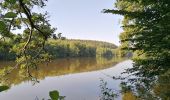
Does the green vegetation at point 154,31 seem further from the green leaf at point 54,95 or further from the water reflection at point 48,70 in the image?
the water reflection at point 48,70

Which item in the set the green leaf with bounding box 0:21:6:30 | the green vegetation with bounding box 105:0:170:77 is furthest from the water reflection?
the green leaf with bounding box 0:21:6:30

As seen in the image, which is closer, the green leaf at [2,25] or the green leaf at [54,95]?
the green leaf at [54,95]

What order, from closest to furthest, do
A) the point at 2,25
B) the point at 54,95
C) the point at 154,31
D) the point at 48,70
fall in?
the point at 54,95, the point at 2,25, the point at 154,31, the point at 48,70

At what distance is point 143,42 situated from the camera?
9.04m

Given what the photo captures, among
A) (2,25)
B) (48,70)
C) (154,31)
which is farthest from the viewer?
(48,70)

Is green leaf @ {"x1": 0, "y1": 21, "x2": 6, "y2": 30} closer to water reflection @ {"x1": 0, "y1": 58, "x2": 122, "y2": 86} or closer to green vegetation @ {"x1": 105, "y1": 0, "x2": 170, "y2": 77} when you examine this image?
green vegetation @ {"x1": 105, "y1": 0, "x2": 170, "y2": 77}

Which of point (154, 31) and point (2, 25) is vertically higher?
point (154, 31)

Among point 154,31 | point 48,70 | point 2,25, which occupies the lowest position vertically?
point 48,70

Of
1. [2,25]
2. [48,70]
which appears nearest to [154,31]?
[2,25]

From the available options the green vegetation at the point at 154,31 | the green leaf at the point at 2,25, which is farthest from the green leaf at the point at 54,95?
the green vegetation at the point at 154,31

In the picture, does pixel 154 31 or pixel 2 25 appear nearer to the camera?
pixel 2 25

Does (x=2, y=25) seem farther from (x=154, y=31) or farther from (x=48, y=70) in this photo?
(x=48, y=70)

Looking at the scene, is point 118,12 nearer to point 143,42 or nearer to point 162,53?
point 143,42

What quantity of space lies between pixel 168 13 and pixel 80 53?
129 meters
